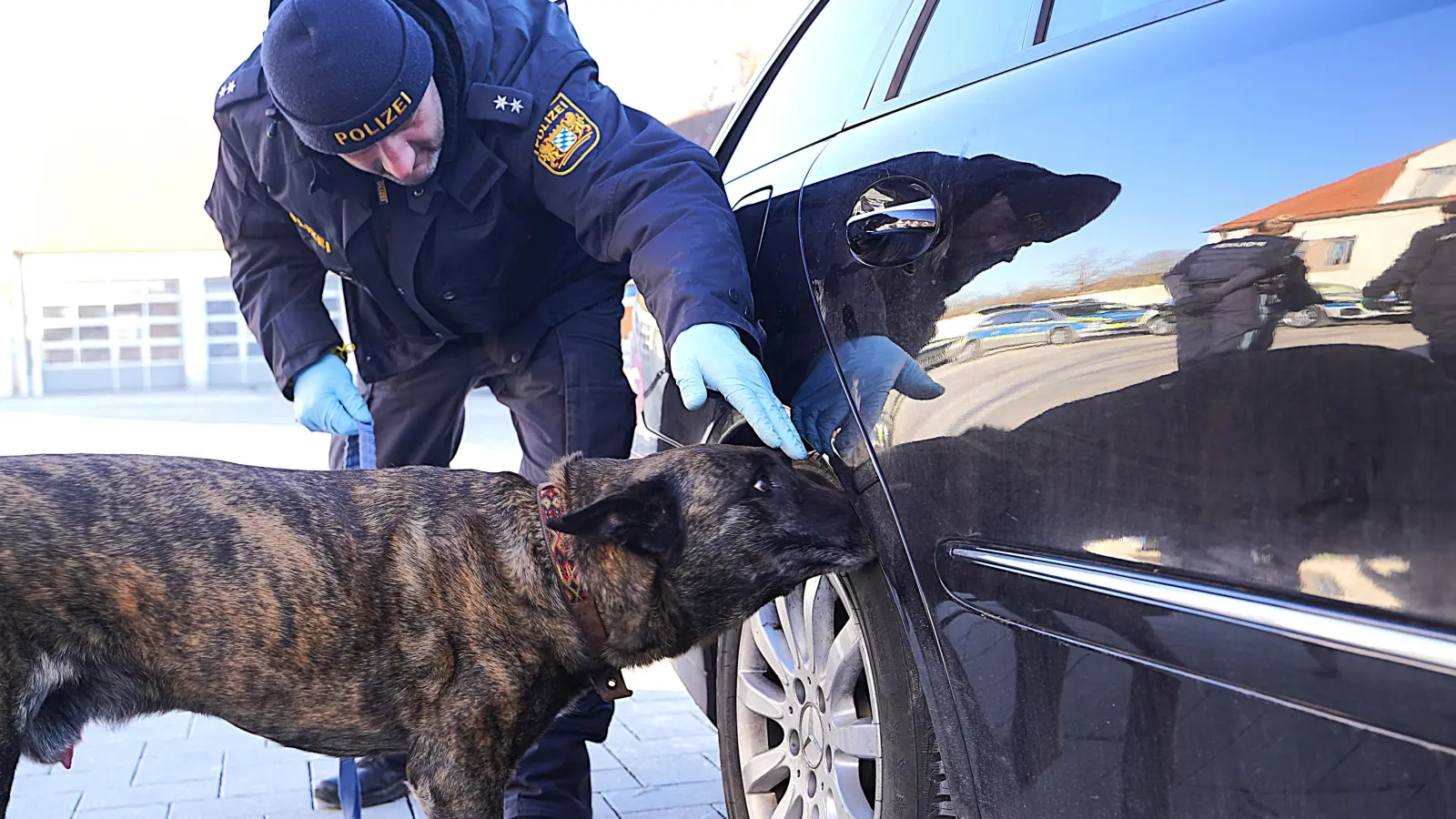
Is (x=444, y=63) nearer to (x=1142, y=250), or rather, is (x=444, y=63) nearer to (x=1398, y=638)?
(x=1142, y=250)

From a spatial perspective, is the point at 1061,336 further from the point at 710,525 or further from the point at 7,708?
the point at 7,708

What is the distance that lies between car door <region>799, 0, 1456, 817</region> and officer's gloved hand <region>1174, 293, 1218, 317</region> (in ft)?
0.06

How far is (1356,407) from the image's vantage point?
3.88 ft

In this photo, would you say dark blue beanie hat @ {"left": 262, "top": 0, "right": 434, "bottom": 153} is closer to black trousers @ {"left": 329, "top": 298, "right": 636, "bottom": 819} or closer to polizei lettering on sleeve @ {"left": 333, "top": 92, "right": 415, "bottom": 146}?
polizei lettering on sleeve @ {"left": 333, "top": 92, "right": 415, "bottom": 146}

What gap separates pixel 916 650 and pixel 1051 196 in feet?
2.38

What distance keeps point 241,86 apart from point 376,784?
2030mm

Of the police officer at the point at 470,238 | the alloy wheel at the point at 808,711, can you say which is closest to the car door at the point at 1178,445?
the alloy wheel at the point at 808,711

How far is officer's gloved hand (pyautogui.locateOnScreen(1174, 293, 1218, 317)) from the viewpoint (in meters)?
1.35

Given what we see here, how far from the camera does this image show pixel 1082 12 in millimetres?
1896

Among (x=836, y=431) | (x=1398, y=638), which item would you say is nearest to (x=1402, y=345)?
(x=1398, y=638)

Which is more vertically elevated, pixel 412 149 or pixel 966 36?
pixel 966 36

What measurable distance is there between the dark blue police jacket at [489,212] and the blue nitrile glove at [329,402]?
2.4 inches

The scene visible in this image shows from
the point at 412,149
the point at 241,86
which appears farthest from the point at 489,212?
the point at 241,86

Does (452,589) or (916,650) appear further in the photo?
(452,589)
